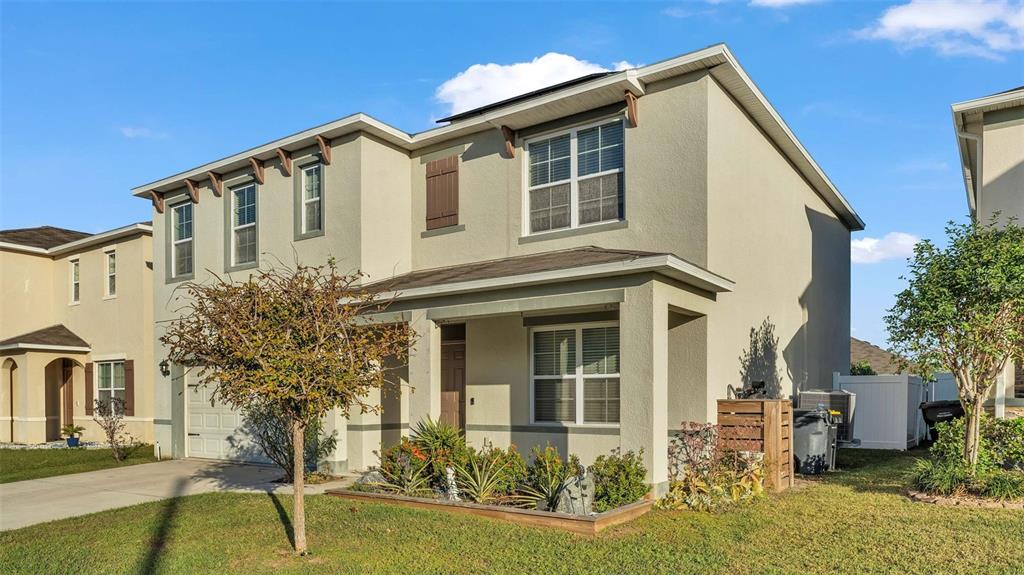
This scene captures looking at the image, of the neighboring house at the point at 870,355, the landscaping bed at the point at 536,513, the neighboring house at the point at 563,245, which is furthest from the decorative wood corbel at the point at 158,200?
the neighboring house at the point at 870,355

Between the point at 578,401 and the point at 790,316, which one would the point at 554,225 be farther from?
the point at 790,316

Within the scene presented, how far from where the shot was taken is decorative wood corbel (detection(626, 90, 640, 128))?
37.2 ft

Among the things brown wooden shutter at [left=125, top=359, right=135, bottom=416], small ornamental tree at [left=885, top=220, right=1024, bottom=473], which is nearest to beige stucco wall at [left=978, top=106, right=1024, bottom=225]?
small ornamental tree at [left=885, top=220, right=1024, bottom=473]

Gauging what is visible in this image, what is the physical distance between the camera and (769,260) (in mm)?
13664

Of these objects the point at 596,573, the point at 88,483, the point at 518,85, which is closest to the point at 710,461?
the point at 596,573

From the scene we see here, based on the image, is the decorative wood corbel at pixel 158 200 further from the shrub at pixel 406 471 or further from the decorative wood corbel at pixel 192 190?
the shrub at pixel 406 471

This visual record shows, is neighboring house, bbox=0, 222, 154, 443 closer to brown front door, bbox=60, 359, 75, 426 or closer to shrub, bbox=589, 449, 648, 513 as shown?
brown front door, bbox=60, 359, 75, 426

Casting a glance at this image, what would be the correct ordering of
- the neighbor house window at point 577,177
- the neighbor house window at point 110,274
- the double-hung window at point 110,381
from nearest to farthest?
the neighbor house window at point 577,177 → the double-hung window at point 110,381 → the neighbor house window at point 110,274

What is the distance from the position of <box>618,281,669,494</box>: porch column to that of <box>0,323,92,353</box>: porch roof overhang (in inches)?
698

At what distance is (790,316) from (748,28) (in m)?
6.13

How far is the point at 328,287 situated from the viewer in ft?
25.8

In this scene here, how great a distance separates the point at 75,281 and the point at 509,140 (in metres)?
16.2

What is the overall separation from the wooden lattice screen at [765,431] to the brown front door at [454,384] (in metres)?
4.60

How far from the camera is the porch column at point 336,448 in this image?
13.0 meters
